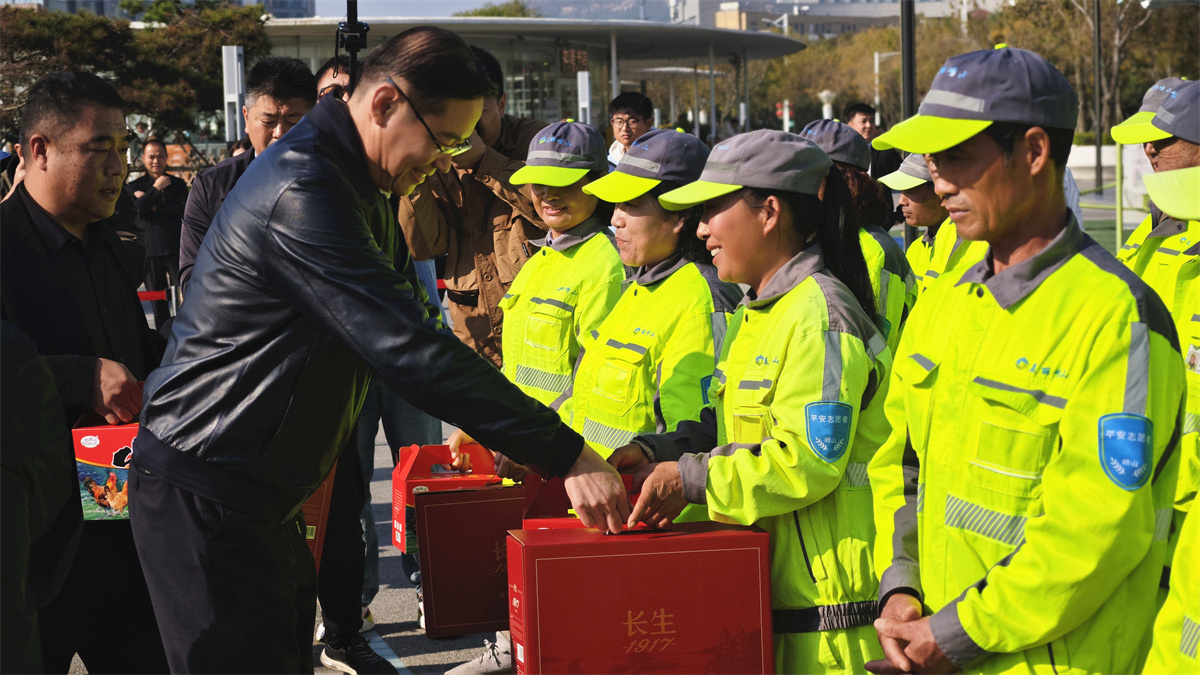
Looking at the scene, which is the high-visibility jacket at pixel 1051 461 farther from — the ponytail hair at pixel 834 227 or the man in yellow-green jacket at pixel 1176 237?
the man in yellow-green jacket at pixel 1176 237

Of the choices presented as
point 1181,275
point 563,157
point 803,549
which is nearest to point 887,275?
point 1181,275

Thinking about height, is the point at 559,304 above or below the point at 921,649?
above

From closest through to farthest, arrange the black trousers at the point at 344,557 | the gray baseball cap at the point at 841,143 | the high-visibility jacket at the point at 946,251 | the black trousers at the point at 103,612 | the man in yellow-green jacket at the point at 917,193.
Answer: the black trousers at the point at 103,612, the black trousers at the point at 344,557, the gray baseball cap at the point at 841,143, the high-visibility jacket at the point at 946,251, the man in yellow-green jacket at the point at 917,193

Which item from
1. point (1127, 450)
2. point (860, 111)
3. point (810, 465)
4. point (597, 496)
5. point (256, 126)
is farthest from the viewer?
point (860, 111)

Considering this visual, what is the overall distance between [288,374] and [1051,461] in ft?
5.33

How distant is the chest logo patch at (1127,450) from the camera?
1.95 m

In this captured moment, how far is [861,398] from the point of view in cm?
267

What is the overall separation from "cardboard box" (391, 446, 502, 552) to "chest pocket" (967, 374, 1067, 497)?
7.30 ft

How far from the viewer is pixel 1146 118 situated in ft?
14.1

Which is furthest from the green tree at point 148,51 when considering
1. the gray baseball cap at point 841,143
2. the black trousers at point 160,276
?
the gray baseball cap at point 841,143

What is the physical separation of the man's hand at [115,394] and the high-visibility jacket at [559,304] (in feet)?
4.62

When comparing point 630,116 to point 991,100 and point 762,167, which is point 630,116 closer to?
point 762,167

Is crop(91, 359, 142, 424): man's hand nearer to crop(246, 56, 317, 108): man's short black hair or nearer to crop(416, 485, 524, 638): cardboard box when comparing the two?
crop(416, 485, 524, 638): cardboard box

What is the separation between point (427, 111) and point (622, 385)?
1.20 meters
